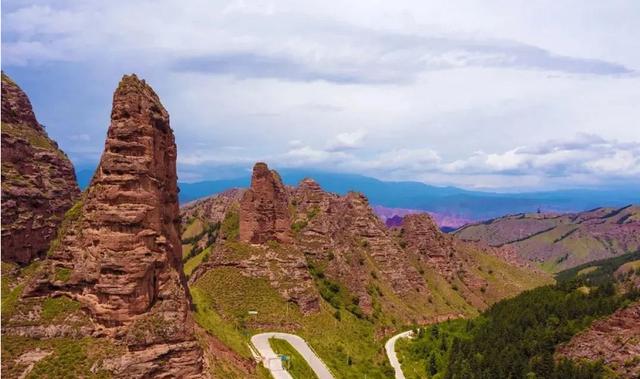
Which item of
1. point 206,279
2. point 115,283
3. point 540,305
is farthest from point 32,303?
point 540,305

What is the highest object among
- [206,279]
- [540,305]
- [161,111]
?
[161,111]

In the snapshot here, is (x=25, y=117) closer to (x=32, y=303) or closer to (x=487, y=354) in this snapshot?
(x=32, y=303)

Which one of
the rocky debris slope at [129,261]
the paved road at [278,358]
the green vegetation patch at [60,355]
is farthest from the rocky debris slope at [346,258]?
the green vegetation patch at [60,355]

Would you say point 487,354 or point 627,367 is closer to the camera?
point 627,367

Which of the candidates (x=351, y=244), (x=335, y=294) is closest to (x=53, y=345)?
(x=335, y=294)

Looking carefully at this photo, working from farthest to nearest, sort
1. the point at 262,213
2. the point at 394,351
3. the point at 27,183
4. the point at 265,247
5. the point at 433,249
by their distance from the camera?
the point at 433,249
the point at 394,351
the point at 265,247
the point at 262,213
the point at 27,183

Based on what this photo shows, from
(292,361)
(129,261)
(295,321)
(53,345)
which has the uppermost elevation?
(129,261)

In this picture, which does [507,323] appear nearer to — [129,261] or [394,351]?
[394,351]
